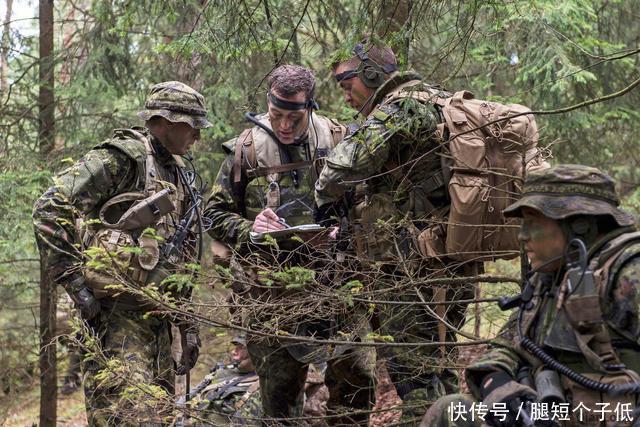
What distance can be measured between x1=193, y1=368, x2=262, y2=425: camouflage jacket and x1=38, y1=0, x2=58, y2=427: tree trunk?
1.91 m

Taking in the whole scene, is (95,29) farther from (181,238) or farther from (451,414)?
(451,414)

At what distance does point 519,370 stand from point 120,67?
728cm

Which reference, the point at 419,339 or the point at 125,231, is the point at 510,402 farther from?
the point at 125,231

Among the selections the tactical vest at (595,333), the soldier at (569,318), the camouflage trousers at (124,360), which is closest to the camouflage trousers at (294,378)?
the camouflage trousers at (124,360)

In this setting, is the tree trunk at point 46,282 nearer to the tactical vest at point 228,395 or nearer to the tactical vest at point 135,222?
the tactical vest at point 228,395

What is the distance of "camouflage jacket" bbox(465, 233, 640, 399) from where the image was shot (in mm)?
3912

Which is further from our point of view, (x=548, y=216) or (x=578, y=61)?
(x=578, y=61)

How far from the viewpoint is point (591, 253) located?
13.6ft

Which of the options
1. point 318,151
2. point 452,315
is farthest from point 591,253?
point 318,151

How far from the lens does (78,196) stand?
21.0 ft

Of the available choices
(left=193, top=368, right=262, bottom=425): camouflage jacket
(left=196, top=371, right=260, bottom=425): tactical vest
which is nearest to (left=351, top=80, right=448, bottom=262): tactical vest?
(left=193, top=368, right=262, bottom=425): camouflage jacket

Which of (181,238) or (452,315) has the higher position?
(181,238)

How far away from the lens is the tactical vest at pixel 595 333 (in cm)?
390

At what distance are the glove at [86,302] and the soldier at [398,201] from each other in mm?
1653
